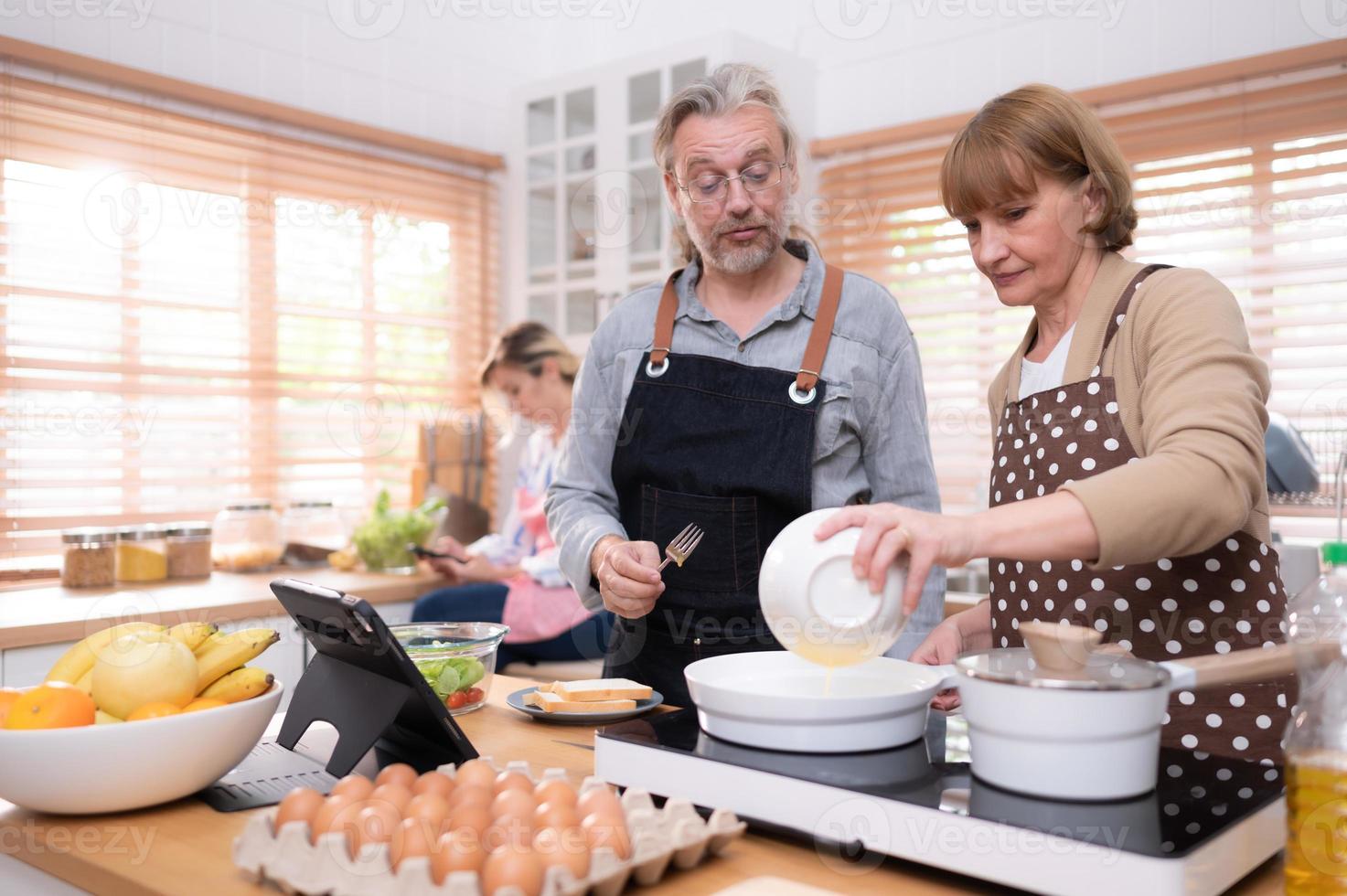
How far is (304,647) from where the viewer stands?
2.83 metres

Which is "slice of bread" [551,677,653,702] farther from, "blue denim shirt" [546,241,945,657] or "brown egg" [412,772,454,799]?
"brown egg" [412,772,454,799]

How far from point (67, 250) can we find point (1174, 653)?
3097mm

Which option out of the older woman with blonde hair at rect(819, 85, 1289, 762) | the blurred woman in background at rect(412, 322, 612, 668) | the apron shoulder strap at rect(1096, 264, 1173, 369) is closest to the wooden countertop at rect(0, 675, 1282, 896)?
the older woman with blonde hair at rect(819, 85, 1289, 762)

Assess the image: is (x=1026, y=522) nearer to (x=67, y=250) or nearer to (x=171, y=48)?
(x=67, y=250)

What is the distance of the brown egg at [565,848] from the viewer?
2.51ft

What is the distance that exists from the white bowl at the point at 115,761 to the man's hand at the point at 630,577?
518 mm

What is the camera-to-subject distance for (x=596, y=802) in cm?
84

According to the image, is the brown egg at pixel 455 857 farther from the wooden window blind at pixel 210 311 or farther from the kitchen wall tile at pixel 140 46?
the kitchen wall tile at pixel 140 46

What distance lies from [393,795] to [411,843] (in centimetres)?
8

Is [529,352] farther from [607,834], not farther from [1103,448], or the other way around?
[607,834]

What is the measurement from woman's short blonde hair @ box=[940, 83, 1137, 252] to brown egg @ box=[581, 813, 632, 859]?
0.85 metres

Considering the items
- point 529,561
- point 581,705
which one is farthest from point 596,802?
point 529,561

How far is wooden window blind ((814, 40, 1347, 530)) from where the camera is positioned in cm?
275

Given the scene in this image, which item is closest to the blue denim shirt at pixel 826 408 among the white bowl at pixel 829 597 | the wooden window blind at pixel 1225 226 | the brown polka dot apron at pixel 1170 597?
the brown polka dot apron at pixel 1170 597
